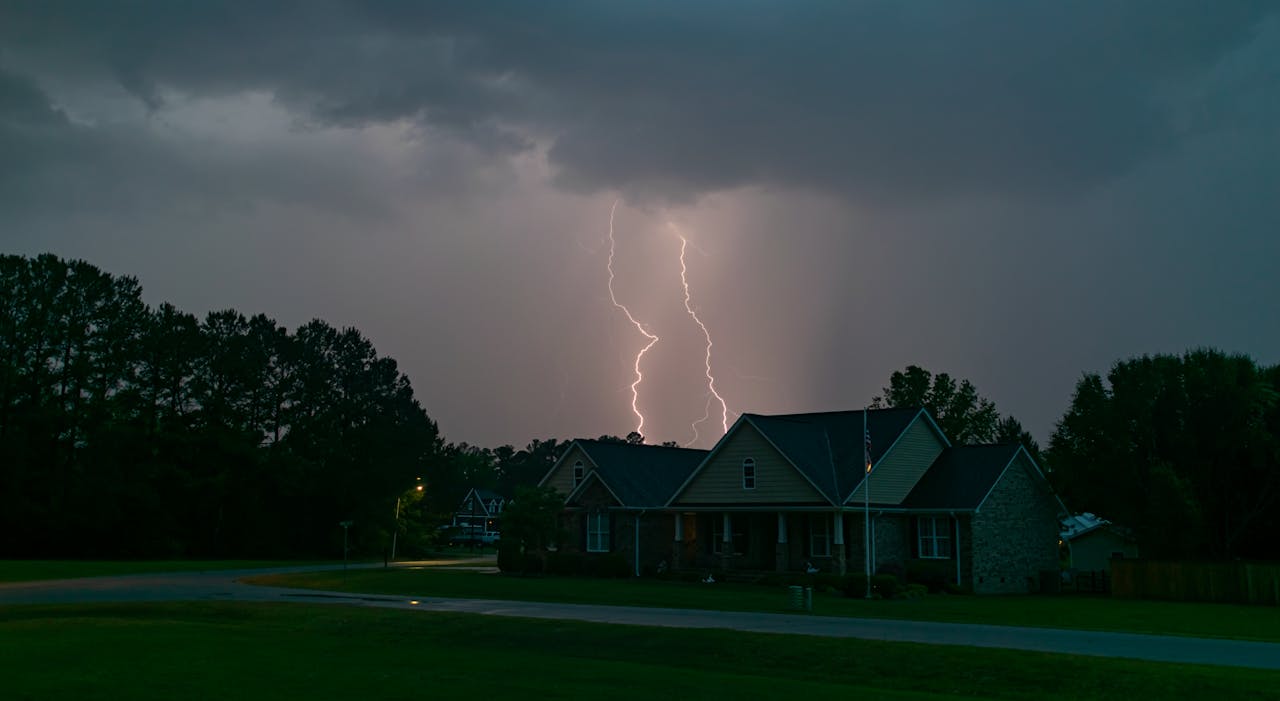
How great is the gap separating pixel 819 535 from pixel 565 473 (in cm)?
1845

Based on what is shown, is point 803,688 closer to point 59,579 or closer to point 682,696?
point 682,696

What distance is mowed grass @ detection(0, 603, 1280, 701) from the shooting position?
1664 cm

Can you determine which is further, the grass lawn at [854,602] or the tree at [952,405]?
the tree at [952,405]

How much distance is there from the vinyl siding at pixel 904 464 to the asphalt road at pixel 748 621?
60.5 ft

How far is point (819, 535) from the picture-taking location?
166 ft

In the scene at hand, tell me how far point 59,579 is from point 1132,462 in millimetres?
49087

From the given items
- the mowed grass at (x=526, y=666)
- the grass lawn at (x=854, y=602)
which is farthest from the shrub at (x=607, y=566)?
the mowed grass at (x=526, y=666)

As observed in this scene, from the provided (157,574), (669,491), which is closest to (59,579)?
(157,574)

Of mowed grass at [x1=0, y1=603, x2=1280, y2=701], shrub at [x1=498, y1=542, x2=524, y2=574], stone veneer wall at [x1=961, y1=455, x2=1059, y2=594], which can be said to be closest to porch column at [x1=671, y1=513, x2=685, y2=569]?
shrub at [x1=498, y1=542, x2=524, y2=574]

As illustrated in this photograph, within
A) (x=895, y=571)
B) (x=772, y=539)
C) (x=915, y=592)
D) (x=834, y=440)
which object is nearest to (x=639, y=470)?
(x=772, y=539)

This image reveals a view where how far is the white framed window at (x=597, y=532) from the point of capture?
58.8m

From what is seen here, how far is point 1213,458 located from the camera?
1876 inches

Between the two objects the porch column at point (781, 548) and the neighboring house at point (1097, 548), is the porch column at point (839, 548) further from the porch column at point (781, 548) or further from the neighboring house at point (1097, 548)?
the neighboring house at point (1097, 548)

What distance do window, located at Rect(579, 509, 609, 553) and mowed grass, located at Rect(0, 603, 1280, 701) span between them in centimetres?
3093
